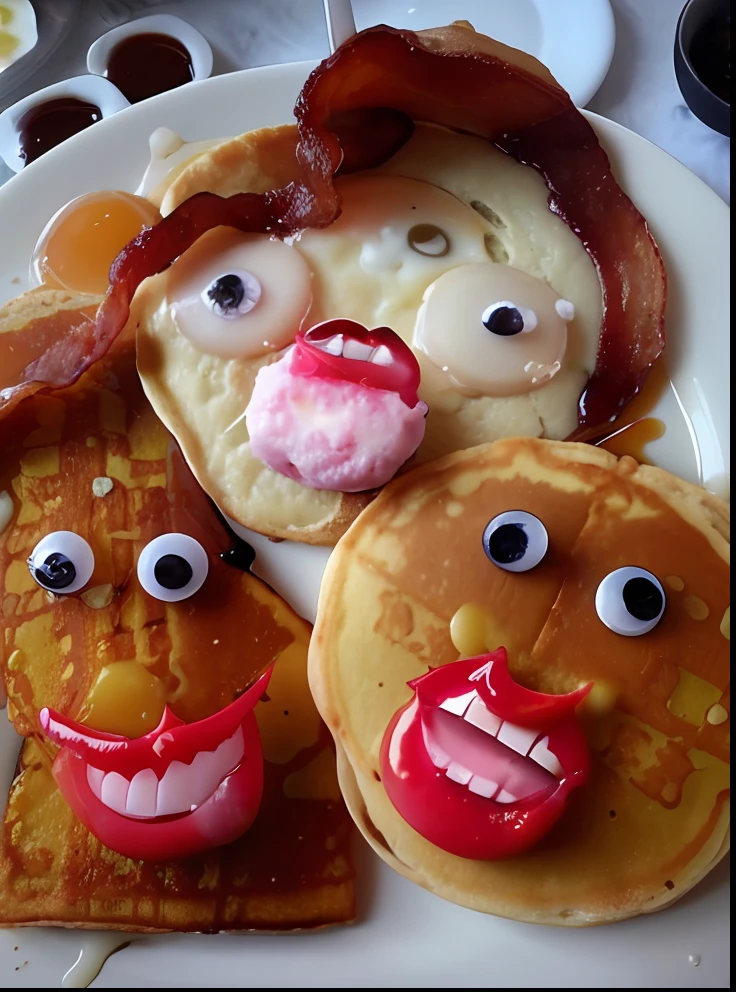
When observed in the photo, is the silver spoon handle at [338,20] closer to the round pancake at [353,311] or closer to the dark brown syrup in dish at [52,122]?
the round pancake at [353,311]

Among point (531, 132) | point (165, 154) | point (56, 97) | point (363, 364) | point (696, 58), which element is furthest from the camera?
point (56, 97)

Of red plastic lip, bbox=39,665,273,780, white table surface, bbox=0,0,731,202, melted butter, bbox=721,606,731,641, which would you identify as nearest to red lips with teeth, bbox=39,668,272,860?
red plastic lip, bbox=39,665,273,780

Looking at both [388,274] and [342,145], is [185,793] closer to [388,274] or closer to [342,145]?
[388,274]

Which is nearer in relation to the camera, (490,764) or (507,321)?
(490,764)

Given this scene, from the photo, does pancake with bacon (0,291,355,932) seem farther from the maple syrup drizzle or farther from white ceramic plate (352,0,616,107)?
white ceramic plate (352,0,616,107)

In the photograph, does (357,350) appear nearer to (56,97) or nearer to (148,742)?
(148,742)

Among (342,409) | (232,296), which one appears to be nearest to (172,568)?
(342,409)

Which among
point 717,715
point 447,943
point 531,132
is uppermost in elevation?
point 531,132
